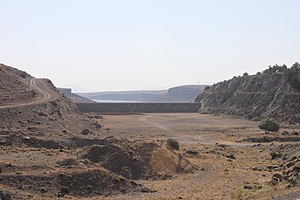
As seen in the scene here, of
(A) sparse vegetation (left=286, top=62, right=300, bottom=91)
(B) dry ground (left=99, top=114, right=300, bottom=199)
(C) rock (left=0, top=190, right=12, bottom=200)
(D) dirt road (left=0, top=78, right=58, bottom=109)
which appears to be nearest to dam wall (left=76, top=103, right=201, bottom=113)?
(D) dirt road (left=0, top=78, right=58, bottom=109)

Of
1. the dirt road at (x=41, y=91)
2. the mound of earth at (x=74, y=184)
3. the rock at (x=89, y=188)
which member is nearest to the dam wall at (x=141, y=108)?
the dirt road at (x=41, y=91)

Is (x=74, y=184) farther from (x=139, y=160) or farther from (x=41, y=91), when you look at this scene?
(x=41, y=91)

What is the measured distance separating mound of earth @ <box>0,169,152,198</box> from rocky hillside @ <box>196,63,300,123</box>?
63.7 m

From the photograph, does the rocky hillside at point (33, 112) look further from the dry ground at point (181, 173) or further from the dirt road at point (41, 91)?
the dry ground at point (181, 173)

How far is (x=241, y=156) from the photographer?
2068 inches

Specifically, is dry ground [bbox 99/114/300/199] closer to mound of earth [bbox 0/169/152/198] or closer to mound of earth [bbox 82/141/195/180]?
mound of earth [bbox 82/141/195/180]

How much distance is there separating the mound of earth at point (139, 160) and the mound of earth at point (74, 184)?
3.68 m

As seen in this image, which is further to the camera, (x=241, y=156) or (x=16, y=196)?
(x=241, y=156)

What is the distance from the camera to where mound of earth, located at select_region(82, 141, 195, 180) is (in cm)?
3609

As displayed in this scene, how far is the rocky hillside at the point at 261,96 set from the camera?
332ft

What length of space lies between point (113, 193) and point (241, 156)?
25.0 metres

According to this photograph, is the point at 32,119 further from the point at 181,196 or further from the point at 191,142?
the point at 181,196

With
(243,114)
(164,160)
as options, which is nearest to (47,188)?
(164,160)

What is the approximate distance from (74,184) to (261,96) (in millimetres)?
93808
